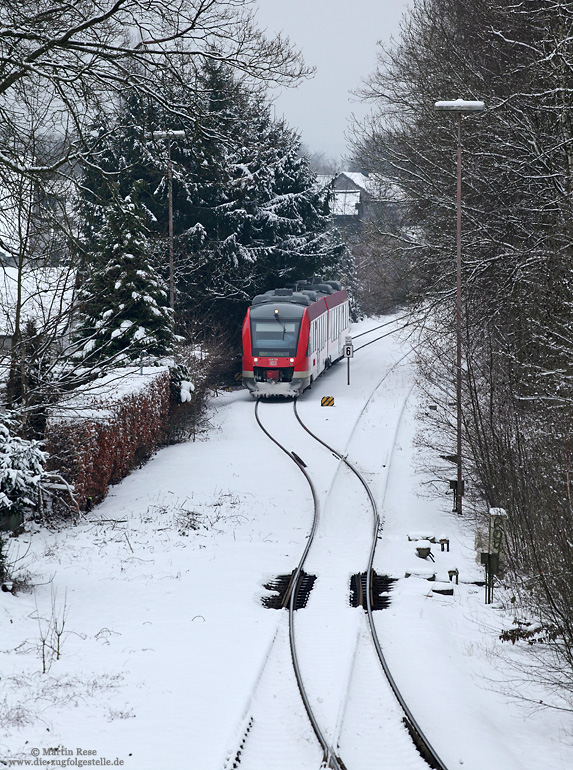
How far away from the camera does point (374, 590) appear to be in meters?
13.0

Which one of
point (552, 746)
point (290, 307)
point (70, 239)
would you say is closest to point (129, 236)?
point (290, 307)

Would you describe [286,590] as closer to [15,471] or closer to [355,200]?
[15,471]

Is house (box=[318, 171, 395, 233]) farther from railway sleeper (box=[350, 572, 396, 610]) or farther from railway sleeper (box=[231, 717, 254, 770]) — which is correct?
railway sleeper (box=[231, 717, 254, 770])

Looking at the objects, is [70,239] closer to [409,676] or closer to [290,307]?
[409,676]

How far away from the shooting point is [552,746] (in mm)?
8586

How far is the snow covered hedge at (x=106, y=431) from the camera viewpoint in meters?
16.2

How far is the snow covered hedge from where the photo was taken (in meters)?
16.2

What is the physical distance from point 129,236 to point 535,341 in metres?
13.2

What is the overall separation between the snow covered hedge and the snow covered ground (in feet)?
2.09

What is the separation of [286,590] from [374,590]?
4.39 feet

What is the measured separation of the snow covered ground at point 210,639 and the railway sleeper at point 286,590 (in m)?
0.19

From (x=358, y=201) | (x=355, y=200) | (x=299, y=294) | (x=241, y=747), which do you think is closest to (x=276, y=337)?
(x=299, y=294)

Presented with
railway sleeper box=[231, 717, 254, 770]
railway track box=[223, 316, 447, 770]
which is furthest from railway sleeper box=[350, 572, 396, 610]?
railway sleeper box=[231, 717, 254, 770]

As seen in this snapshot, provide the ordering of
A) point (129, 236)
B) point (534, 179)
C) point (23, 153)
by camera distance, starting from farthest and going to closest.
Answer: point (129, 236) < point (534, 179) < point (23, 153)
